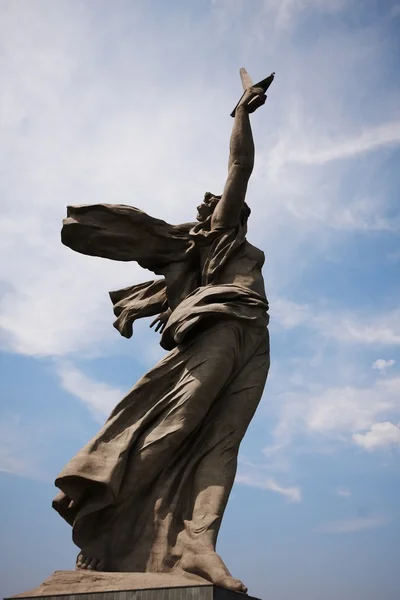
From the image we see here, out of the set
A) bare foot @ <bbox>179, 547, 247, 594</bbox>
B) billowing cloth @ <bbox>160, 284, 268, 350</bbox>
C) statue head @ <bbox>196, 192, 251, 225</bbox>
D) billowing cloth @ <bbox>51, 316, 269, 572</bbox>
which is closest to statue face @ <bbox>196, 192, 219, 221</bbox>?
statue head @ <bbox>196, 192, 251, 225</bbox>

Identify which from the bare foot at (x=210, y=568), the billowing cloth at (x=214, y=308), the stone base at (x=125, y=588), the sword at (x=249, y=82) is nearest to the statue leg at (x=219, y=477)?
the bare foot at (x=210, y=568)

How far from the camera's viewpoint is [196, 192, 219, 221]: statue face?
24.6 ft

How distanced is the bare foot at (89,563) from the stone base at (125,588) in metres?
0.14

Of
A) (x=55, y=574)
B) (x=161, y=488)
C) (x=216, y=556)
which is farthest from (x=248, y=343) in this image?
(x=55, y=574)

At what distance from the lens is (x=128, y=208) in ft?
23.7

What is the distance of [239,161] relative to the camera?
7094 mm

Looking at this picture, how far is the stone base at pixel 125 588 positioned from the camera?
16.4 ft

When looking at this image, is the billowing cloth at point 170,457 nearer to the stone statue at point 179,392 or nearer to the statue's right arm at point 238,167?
the stone statue at point 179,392

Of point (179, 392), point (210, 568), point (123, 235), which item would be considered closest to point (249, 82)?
point (123, 235)

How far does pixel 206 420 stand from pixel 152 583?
5.62 feet

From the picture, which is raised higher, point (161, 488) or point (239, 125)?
point (239, 125)

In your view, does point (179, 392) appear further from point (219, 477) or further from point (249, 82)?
point (249, 82)

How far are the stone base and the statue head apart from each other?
149 inches

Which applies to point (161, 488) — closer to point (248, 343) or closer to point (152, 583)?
point (152, 583)
